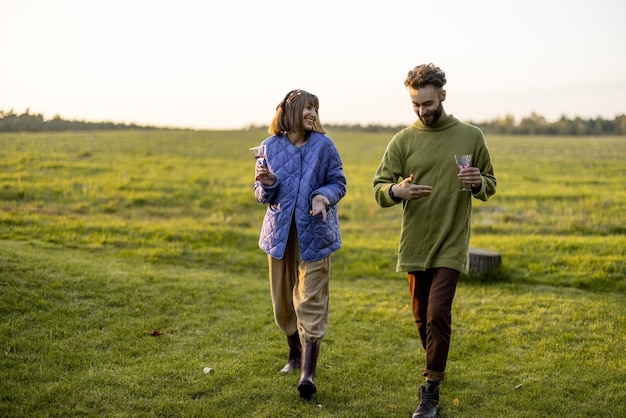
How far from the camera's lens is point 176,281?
9.12 m

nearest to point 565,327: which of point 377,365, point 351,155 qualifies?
point 377,365

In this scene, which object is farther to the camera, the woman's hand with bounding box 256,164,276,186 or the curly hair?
the woman's hand with bounding box 256,164,276,186

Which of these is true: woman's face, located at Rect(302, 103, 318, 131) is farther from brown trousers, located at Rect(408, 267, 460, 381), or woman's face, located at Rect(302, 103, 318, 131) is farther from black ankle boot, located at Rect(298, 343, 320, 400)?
black ankle boot, located at Rect(298, 343, 320, 400)

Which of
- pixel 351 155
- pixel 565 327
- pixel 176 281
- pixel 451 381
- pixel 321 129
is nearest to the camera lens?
pixel 321 129

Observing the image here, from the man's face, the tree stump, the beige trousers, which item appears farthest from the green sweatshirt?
the tree stump

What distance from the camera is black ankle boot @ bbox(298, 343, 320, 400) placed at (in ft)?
16.4

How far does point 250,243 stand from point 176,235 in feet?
5.34

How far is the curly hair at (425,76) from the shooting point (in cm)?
467

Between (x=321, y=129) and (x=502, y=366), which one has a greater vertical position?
(x=321, y=129)

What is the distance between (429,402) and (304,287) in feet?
4.69

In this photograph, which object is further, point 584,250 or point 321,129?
point 584,250

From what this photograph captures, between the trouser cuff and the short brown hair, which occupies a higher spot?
the short brown hair

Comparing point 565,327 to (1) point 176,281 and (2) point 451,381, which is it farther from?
(1) point 176,281

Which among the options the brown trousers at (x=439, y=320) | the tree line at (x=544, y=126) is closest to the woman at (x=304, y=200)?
the brown trousers at (x=439, y=320)
